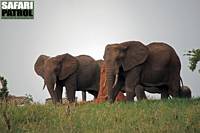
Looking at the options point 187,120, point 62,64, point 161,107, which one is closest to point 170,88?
point 62,64

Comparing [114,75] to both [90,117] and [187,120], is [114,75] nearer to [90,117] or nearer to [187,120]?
[90,117]

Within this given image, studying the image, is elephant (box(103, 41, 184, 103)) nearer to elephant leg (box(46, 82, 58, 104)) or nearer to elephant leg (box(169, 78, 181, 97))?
elephant leg (box(169, 78, 181, 97))

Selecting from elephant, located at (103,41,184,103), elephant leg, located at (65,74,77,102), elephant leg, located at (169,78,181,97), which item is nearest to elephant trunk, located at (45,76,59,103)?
elephant leg, located at (65,74,77,102)

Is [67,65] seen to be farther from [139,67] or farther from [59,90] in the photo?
[139,67]

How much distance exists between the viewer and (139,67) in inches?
790

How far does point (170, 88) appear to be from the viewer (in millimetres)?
21531

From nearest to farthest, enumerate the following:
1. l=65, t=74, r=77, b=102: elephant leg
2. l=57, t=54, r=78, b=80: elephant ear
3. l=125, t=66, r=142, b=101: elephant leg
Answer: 1. l=125, t=66, r=142, b=101: elephant leg
2. l=65, t=74, r=77, b=102: elephant leg
3. l=57, t=54, r=78, b=80: elephant ear

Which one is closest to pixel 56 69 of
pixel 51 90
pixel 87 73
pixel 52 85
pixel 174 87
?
pixel 52 85

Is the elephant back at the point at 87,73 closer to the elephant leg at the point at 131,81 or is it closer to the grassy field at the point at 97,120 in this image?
the elephant leg at the point at 131,81

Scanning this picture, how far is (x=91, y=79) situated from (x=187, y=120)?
1675 cm

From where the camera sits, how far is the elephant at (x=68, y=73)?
24.5 m

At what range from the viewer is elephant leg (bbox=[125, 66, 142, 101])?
19156mm

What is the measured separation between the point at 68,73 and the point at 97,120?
1413 centimetres

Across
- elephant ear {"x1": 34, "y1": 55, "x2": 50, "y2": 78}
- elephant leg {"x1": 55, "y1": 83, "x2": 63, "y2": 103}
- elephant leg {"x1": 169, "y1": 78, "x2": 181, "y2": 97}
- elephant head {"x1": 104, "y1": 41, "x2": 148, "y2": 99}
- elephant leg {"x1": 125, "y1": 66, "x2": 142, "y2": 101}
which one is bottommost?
elephant leg {"x1": 55, "y1": 83, "x2": 63, "y2": 103}
